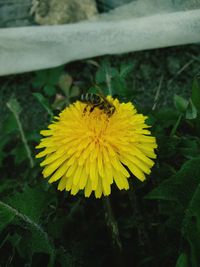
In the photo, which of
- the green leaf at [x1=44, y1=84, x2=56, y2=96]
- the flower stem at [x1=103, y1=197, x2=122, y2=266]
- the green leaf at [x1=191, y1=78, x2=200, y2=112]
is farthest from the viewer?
the green leaf at [x1=44, y1=84, x2=56, y2=96]

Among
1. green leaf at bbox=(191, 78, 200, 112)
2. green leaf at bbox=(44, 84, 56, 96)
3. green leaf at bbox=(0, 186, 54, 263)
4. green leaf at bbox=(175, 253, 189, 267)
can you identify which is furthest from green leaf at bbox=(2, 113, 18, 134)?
green leaf at bbox=(175, 253, 189, 267)

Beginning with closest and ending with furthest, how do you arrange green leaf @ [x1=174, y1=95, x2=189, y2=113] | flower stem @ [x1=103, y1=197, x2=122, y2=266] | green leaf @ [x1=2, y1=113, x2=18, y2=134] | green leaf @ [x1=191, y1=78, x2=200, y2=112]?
flower stem @ [x1=103, y1=197, x2=122, y2=266], green leaf @ [x1=191, y1=78, x2=200, y2=112], green leaf @ [x1=174, y1=95, x2=189, y2=113], green leaf @ [x1=2, y1=113, x2=18, y2=134]

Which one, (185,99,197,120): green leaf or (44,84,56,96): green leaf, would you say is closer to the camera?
(185,99,197,120): green leaf

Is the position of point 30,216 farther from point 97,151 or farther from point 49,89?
point 49,89

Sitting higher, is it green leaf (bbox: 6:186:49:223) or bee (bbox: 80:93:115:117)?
bee (bbox: 80:93:115:117)

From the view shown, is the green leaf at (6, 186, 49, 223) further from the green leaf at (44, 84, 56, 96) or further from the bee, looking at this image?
the green leaf at (44, 84, 56, 96)

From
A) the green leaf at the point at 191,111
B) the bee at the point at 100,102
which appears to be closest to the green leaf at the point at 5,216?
the bee at the point at 100,102

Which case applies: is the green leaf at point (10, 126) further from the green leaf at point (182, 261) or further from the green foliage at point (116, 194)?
the green leaf at point (182, 261)

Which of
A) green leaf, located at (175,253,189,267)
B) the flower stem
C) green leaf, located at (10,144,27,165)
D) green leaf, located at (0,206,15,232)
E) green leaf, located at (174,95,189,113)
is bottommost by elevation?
green leaf, located at (175,253,189,267)
